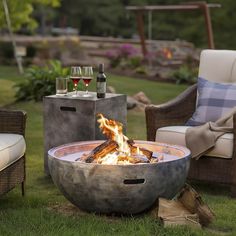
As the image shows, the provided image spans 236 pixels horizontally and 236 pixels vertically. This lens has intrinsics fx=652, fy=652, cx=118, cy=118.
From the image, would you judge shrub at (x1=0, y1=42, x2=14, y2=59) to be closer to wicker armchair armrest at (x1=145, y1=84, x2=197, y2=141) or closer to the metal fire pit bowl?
wicker armchair armrest at (x1=145, y1=84, x2=197, y2=141)

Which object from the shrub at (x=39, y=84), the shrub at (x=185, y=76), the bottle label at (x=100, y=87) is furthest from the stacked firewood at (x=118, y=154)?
the shrub at (x=185, y=76)

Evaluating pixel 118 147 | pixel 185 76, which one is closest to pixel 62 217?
pixel 118 147

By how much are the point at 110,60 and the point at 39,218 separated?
579 inches

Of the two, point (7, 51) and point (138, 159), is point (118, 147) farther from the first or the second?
point (7, 51)

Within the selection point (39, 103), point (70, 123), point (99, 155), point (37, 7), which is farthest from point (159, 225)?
point (37, 7)

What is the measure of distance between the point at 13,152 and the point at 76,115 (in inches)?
38.4

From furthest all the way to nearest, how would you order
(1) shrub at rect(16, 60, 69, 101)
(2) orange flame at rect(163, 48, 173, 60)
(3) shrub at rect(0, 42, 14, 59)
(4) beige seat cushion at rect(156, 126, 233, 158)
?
1. (3) shrub at rect(0, 42, 14, 59)
2. (2) orange flame at rect(163, 48, 173, 60)
3. (1) shrub at rect(16, 60, 69, 101)
4. (4) beige seat cushion at rect(156, 126, 233, 158)

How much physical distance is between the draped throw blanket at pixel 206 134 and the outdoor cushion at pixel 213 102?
190 mm

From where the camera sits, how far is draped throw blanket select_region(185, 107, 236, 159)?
211 inches

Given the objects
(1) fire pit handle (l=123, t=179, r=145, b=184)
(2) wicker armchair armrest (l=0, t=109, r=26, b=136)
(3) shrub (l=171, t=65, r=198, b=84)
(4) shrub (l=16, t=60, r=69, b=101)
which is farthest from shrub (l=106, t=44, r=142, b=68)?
(1) fire pit handle (l=123, t=179, r=145, b=184)

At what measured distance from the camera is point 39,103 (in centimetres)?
1081

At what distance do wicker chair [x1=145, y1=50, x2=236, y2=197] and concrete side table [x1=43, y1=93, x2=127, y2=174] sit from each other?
1.07 feet

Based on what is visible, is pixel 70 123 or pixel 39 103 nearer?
pixel 70 123

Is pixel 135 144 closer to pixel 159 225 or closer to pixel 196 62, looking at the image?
pixel 159 225
